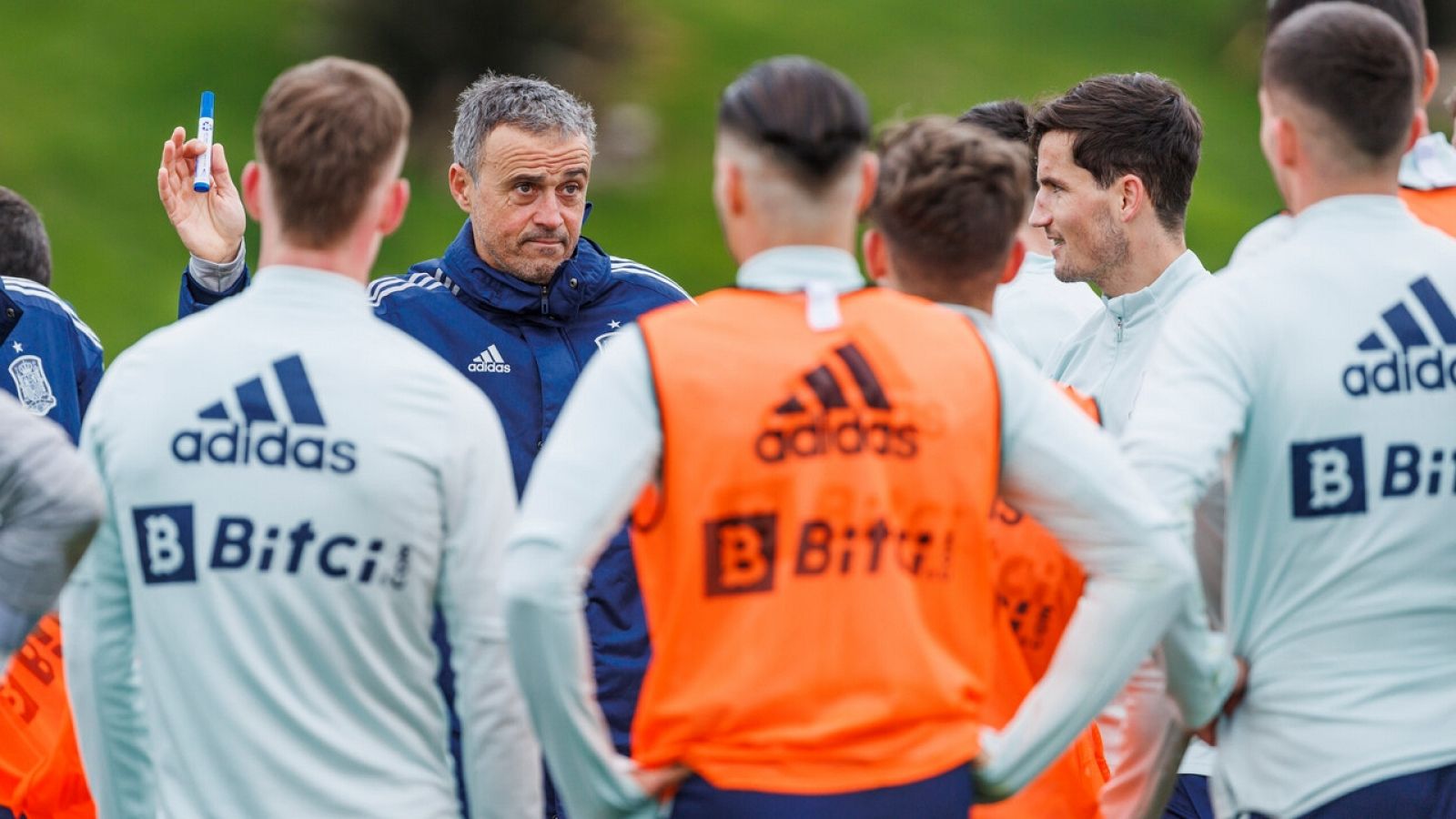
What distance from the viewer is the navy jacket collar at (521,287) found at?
17.3 ft

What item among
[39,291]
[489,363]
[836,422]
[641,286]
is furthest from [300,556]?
[39,291]

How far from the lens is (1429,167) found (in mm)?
4852

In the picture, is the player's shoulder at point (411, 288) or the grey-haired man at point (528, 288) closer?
the grey-haired man at point (528, 288)

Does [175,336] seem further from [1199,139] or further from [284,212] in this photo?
[1199,139]

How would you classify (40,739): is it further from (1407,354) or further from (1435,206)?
(1435,206)

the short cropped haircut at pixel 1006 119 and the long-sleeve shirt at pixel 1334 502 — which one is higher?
the short cropped haircut at pixel 1006 119

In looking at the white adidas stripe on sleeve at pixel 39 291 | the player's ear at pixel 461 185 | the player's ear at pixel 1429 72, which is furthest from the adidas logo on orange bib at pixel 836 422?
the white adidas stripe on sleeve at pixel 39 291

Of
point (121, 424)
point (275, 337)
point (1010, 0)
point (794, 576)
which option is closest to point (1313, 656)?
point (794, 576)

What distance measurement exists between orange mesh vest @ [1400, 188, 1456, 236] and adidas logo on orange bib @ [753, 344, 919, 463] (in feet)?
7.46

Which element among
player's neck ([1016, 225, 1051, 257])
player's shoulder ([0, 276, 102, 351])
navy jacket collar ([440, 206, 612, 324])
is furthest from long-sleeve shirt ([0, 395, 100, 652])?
player's neck ([1016, 225, 1051, 257])

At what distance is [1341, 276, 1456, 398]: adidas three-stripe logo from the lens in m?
3.44

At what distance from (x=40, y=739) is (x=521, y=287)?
1.75 m

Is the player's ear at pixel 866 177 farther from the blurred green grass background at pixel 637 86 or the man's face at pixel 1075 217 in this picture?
the blurred green grass background at pixel 637 86

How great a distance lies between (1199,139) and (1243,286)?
6.06 feet
